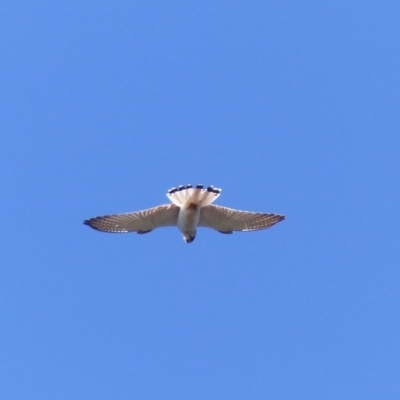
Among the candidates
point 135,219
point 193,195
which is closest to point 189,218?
point 193,195

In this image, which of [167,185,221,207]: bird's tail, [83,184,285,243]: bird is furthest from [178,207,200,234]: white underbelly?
[167,185,221,207]: bird's tail

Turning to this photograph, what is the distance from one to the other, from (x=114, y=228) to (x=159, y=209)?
1.21 m

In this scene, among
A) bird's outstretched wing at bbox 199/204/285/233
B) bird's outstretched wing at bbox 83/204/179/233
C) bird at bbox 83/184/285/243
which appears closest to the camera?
bird at bbox 83/184/285/243

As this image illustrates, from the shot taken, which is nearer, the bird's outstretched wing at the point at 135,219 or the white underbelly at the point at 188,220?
the white underbelly at the point at 188,220

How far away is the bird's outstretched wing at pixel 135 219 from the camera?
73.8 feet

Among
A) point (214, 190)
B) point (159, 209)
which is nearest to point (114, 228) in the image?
point (159, 209)

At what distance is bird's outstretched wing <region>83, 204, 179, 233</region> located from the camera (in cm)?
2250

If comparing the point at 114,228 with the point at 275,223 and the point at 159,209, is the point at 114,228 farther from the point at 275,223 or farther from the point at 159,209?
the point at 275,223

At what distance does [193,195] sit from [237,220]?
1.54 m

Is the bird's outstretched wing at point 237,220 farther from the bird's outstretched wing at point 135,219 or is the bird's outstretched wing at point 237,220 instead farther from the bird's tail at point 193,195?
the bird's outstretched wing at point 135,219

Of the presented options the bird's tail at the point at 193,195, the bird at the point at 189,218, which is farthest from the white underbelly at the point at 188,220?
the bird's tail at the point at 193,195

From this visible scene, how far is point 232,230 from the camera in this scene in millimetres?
23375

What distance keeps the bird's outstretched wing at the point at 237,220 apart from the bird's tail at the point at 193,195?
562mm

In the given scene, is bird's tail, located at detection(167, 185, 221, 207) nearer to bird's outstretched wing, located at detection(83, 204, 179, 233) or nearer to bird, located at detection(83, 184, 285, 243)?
bird, located at detection(83, 184, 285, 243)
